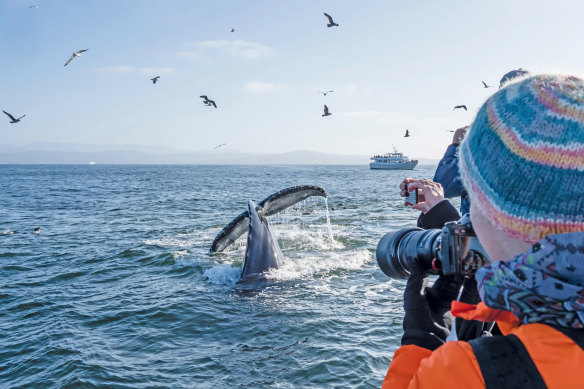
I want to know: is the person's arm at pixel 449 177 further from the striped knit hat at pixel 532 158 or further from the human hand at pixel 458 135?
the striped knit hat at pixel 532 158

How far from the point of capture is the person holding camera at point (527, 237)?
113cm

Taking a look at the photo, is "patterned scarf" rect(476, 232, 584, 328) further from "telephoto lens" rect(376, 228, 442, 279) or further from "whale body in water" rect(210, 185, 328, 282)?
"whale body in water" rect(210, 185, 328, 282)

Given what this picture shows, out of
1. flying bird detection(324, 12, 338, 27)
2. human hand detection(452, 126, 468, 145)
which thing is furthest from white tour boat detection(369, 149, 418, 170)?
human hand detection(452, 126, 468, 145)

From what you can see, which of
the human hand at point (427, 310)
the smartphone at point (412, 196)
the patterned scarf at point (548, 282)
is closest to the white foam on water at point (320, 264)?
the smartphone at point (412, 196)

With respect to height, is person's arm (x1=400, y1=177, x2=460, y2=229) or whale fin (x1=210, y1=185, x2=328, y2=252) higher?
person's arm (x1=400, y1=177, x2=460, y2=229)

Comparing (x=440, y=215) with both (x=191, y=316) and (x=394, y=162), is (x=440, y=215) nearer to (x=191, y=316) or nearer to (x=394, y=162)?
(x=191, y=316)

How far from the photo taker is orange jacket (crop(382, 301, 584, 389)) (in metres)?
1.11

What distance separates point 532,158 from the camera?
1202 millimetres

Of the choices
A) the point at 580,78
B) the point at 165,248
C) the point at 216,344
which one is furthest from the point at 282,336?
the point at 165,248

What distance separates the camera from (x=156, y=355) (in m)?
6.83

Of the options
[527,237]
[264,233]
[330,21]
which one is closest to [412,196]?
[527,237]

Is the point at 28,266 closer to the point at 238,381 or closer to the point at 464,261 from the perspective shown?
the point at 238,381

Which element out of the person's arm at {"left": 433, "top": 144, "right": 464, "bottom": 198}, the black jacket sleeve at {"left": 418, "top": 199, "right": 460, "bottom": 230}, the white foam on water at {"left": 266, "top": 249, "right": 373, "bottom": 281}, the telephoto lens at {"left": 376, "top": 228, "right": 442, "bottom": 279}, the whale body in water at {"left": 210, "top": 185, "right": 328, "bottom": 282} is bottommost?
the white foam on water at {"left": 266, "top": 249, "right": 373, "bottom": 281}

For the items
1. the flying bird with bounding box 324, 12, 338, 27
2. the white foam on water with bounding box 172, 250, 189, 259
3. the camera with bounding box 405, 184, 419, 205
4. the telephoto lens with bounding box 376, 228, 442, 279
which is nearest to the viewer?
the telephoto lens with bounding box 376, 228, 442, 279
